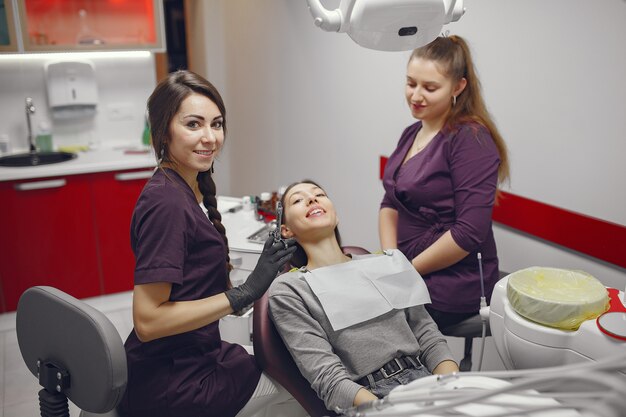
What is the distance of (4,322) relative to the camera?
3.26 meters

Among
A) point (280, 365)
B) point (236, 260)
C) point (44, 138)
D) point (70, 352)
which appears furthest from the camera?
point (44, 138)

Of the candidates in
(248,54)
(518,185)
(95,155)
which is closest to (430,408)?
(518,185)

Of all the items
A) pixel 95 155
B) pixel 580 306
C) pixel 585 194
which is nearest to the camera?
pixel 580 306

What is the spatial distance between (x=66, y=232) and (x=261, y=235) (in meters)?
1.54

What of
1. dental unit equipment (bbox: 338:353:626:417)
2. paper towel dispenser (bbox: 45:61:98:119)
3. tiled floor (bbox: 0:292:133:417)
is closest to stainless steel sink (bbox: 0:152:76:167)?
paper towel dispenser (bbox: 45:61:98:119)

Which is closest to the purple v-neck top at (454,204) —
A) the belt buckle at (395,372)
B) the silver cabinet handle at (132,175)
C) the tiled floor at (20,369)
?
the belt buckle at (395,372)

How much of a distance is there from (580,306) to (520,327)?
144 mm

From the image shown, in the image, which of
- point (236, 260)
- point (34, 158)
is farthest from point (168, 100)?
point (34, 158)

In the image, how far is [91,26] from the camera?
354 cm

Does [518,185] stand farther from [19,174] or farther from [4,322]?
[4,322]

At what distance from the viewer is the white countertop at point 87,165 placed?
305 centimetres

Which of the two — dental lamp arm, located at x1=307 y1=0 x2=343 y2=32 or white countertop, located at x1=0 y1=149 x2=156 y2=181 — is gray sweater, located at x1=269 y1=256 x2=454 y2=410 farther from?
white countertop, located at x1=0 y1=149 x2=156 y2=181

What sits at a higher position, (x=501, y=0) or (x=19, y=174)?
(x=501, y=0)

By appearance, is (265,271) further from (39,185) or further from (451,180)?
(39,185)
